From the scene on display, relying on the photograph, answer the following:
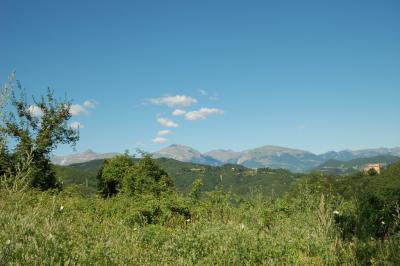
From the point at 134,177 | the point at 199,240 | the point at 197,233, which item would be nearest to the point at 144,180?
the point at 134,177

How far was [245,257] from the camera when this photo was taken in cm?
632

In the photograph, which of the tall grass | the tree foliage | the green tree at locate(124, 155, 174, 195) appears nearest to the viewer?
the tall grass

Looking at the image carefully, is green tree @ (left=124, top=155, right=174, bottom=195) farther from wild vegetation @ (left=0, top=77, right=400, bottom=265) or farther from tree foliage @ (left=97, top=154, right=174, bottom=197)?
wild vegetation @ (left=0, top=77, right=400, bottom=265)

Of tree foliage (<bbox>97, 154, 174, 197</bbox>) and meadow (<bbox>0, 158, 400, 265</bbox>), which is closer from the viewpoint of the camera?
meadow (<bbox>0, 158, 400, 265</bbox>)

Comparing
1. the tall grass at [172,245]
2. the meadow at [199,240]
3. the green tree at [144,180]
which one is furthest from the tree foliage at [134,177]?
the tall grass at [172,245]

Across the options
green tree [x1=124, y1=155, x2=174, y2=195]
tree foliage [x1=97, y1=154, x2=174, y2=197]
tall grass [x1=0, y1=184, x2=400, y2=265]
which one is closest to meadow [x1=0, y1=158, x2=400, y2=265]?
tall grass [x1=0, y1=184, x2=400, y2=265]

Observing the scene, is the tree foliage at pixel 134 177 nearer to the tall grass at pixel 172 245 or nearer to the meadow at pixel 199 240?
the meadow at pixel 199 240

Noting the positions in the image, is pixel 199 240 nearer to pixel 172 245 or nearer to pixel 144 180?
pixel 172 245

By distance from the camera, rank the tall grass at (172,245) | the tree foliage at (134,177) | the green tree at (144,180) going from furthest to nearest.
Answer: the tree foliage at (134,177)
the green tree at (144,180)
the tall grass at (172,245)

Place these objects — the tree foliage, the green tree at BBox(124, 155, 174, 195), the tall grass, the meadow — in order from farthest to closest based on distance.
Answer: the tree foliage → the green tree at BBox(124, 155, 174, 195) → the meadow → the tall grass

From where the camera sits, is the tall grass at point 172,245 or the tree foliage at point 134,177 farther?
the tree foliage at point 134,177

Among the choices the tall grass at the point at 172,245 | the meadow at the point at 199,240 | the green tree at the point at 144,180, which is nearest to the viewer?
the tall grass at the point at 172,245

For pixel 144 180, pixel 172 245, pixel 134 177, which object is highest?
pixel 134 177

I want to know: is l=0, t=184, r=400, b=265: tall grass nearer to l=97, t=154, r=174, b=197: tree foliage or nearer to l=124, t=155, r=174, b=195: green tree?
l=124, t=155, r=174, b=195: green tree
